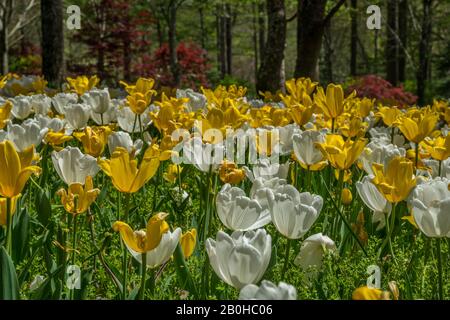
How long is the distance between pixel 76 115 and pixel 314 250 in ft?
5.92

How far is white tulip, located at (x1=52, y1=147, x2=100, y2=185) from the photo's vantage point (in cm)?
188

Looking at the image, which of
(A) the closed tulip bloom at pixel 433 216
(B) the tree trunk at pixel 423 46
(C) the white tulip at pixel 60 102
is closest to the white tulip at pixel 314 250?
(A) the closed tulip bloom at pixel 433 216

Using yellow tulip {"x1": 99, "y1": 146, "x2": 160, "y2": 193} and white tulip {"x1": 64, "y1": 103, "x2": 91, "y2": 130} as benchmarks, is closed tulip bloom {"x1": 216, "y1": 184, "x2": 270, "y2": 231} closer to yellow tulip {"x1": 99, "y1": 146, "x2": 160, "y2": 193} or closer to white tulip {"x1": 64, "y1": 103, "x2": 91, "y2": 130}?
yellow tulip {"x1": 99, "y1": 146, "x2": 160, "y2": 193}

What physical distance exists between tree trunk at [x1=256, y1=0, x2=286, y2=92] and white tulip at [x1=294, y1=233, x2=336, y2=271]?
19.4 feet

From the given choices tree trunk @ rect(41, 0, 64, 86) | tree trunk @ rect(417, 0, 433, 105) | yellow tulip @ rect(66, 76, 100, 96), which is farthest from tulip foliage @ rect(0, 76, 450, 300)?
tree trunk @ rect(417, 0, 433, 105)

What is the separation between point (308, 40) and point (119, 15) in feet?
29.3

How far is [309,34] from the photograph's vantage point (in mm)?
7371

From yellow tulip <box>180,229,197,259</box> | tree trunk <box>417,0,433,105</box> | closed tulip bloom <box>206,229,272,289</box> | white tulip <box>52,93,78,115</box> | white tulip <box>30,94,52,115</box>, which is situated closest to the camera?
closed tulip bloom <box>206,229,272,289</box>

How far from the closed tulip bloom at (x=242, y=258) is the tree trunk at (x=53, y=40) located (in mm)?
6199

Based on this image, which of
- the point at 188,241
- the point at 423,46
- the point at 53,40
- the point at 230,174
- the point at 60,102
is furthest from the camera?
the point at 423,46

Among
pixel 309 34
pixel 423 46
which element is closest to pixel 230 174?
pixel 309 34

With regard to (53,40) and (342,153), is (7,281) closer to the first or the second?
(342,153)
